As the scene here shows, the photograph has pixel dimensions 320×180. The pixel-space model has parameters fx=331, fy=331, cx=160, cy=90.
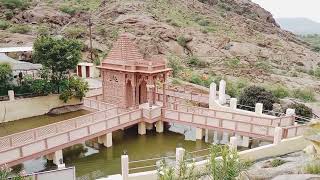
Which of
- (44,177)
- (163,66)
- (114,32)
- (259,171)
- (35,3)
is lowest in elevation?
(44,177)

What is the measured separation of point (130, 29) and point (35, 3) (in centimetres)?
1889

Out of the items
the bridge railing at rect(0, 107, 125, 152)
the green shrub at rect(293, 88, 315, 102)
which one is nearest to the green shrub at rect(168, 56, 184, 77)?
the green shrub at rect(293, 88, 315, 102)

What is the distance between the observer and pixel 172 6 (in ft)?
191

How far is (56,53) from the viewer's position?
78.0 feet

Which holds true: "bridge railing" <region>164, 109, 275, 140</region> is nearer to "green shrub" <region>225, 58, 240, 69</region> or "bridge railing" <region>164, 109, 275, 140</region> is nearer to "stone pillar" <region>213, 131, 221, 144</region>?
"stone pillar" <region>213, 131, 221, 144</region>

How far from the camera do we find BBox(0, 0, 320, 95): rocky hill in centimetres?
3975

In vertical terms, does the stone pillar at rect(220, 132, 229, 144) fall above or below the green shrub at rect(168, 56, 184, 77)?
below

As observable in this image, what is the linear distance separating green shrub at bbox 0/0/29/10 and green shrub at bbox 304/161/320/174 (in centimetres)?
5043

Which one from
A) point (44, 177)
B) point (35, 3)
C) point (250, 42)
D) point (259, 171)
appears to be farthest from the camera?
point (35, 3)

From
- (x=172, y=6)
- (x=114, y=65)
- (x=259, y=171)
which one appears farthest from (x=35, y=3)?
(x=259, y=171)

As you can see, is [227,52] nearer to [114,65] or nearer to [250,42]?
[250,42]

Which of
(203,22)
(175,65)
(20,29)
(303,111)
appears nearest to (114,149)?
(303,111)

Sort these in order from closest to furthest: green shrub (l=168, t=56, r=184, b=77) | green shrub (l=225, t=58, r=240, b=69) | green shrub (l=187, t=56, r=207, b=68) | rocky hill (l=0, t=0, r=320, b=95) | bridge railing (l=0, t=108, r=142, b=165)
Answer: bridge railing (l=0, t=108, r=142, b=165)
green shrub (l=168, t=56, r=184, b=77)
rocky hill (l=0, t=0, r=320, b=95)
green shrub (l=187, t=56, r=207, b=68)
green shrub (l=225, t=58, r=240, b=69)

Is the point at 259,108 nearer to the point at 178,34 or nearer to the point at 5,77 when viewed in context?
the point at 5,77
